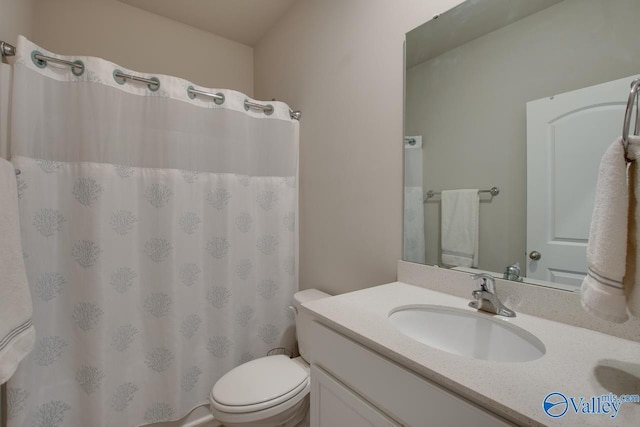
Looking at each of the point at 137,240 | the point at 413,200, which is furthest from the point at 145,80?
the point at 413,200

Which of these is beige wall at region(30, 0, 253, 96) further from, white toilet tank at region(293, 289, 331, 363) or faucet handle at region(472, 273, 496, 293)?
faucet handle at region(472, 273, 496, 293)

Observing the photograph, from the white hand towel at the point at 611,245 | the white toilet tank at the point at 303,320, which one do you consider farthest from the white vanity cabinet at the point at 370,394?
the white toilet tank at the point at 303,320

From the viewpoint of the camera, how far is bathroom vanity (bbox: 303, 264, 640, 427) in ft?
1.64

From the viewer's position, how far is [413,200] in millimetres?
1231

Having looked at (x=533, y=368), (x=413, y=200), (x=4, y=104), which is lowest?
(x=533, y=368)

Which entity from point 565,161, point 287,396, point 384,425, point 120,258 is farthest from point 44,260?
point 565,161

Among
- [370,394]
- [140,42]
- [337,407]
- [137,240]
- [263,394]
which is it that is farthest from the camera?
[140,42]

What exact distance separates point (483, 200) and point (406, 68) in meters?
0.66

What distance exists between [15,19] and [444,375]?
7.18ft

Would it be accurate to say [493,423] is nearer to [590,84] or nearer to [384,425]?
[384,425]

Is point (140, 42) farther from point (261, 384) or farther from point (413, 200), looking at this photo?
point (261, 384)

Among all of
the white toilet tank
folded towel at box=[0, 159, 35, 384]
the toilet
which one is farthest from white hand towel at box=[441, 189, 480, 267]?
folded towel at box=[0, 159, 35, 384]

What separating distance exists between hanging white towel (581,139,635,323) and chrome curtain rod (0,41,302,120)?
1574mm

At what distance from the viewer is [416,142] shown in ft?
4.00
